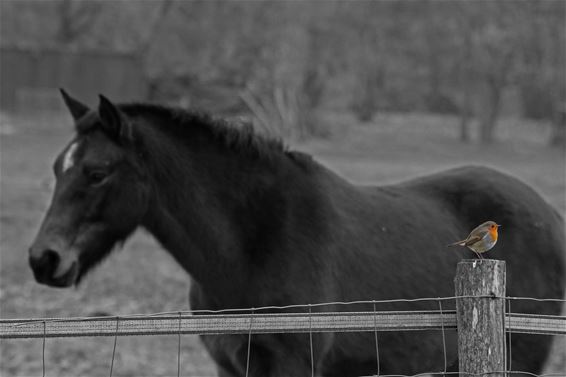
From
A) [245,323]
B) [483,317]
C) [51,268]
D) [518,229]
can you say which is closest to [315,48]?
[518,229]

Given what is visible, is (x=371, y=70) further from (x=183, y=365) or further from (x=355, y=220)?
(x=355, y=220)

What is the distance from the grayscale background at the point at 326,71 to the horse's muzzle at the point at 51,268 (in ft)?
57.8

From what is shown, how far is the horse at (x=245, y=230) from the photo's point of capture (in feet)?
13.1

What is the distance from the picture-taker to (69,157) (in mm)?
4059

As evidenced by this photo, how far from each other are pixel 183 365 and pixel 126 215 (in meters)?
4.32

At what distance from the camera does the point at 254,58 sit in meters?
35.1

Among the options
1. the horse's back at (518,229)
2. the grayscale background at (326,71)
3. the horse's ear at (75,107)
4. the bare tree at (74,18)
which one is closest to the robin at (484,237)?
the horse's back at (518,229)

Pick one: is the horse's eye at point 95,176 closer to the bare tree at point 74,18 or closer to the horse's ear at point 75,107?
the horse's ear at point 75,107

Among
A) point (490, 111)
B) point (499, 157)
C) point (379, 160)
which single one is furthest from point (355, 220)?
point (490, 111)

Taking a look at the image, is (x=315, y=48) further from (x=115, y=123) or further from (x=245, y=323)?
(x=245, y=323)

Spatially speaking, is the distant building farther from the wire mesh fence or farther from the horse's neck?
the wire mesh fence

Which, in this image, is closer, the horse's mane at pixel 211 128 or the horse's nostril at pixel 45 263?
the horse's nostril at pixel 45 263

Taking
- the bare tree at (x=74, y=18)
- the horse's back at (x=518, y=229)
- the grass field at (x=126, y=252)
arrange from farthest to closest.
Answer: the bare tree at (x=74, y=18) → the grass field at (x=126, y=252) → the horse's back at (x=518, y=229)

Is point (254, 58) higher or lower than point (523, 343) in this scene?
higher
